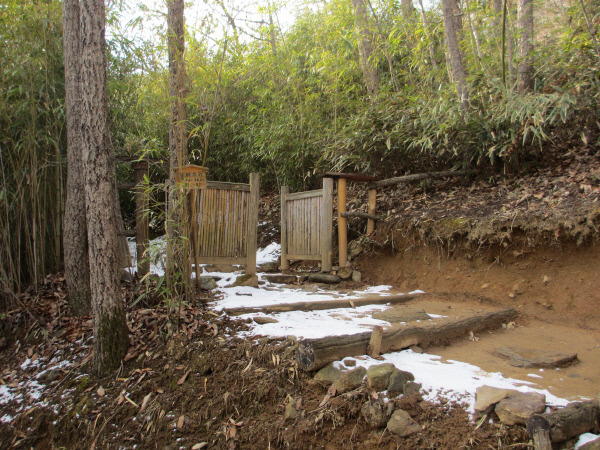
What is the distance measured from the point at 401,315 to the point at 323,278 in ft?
5.69

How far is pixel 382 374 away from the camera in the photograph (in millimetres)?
2264

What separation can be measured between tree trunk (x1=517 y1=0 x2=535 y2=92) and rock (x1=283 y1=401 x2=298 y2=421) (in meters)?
4.44

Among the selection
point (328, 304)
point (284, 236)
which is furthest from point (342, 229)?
point (328, 304)

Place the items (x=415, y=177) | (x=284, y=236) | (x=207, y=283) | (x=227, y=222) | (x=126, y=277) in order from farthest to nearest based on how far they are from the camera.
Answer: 1. (x=284, y=236)
2. (x=415, y=177)
3. (x=227, y=222)
4. (x=126, y=277)
5. (x=207, y=283)

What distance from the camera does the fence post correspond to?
17.3 ft

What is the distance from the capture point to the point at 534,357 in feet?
8.85

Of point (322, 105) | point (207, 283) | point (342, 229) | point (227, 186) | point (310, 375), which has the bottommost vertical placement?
point (310, 375)

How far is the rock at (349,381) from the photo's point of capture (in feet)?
7.50

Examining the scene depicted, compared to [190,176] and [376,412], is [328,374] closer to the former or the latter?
[376,412]

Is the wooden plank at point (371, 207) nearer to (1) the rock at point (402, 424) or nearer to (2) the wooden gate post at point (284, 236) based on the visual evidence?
(2) the wooden gate post at point (284, 236)

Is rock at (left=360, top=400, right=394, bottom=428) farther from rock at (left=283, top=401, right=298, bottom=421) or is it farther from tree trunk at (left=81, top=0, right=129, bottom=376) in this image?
tree trunk at (left=81, top=0, right=129, bottom=376)

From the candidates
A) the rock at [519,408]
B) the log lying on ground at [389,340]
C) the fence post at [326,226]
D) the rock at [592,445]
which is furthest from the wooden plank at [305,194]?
the rock at [592,445]

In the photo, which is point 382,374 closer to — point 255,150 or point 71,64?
point 71,64

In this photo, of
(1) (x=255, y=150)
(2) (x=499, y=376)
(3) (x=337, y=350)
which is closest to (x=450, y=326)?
(2) (x=499, y=376)
